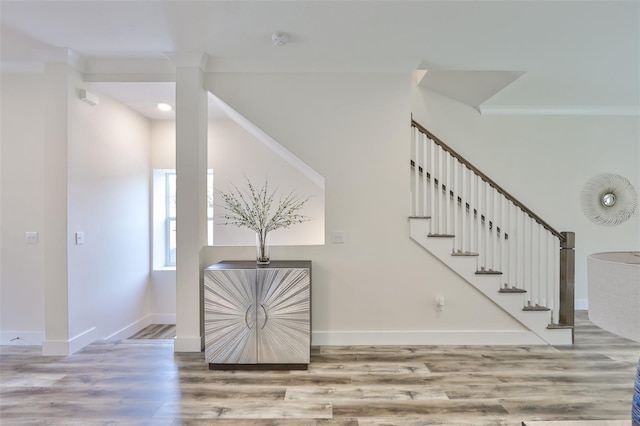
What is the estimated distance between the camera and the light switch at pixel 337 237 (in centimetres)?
332

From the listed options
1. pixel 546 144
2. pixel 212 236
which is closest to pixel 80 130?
pixel 212 236

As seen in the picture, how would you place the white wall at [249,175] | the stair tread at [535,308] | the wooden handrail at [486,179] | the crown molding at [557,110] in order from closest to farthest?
the stair tread at [535,308] < the wooden handrail at [486,179] < the white wall at [249,175] < the crown molding at [557,110]

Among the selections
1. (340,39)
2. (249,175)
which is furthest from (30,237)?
(340,39)

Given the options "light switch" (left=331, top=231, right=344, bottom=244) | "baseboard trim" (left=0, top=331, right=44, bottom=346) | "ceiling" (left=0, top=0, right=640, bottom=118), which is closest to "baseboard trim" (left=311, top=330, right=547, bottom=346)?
"light switch" (left=331, top=231, right=344, bottom=244)

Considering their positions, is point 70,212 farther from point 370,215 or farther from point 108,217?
point 370,215

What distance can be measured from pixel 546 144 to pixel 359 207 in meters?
3.10

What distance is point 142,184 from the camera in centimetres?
435

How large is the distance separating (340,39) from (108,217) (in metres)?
3.05

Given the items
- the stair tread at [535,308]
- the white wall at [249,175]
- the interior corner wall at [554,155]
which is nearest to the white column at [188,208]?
the white wall at [249,175]

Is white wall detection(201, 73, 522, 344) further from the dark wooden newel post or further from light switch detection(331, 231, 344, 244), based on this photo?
the dark wooden newel post

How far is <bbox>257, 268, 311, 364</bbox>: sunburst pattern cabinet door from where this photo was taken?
276 cm

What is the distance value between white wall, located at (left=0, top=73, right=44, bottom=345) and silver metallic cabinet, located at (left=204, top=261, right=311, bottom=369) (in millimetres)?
2150

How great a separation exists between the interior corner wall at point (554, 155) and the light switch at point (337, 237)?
7.11 feet

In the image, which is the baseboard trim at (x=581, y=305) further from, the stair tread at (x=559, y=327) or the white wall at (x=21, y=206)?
the white wall at (x=21, y=206)
